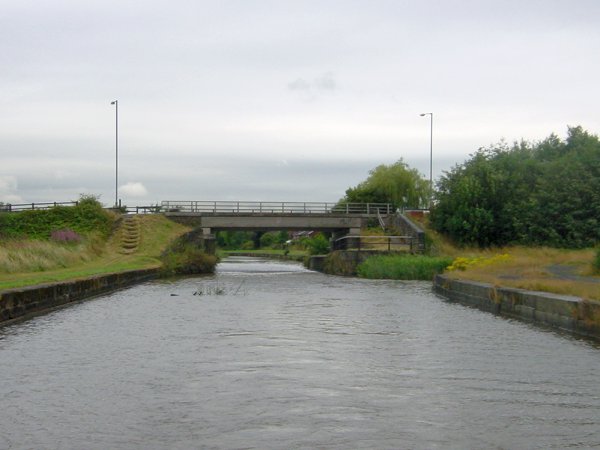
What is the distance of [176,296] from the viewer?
2770 cm

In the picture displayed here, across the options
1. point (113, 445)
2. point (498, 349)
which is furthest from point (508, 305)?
point (113, 445)

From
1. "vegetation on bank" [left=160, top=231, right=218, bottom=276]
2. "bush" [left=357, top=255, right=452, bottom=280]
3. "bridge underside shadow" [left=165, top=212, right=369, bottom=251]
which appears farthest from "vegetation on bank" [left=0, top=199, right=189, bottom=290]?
"bush" [left=357, top=255, right=452, bottom=280]

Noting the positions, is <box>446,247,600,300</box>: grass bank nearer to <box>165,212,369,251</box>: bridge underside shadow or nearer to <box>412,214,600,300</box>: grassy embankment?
<box>412,214,600,300</box>: grassy embankment

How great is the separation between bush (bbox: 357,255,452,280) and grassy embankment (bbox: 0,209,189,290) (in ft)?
39.7

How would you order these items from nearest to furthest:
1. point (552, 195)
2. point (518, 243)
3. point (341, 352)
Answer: point (341, 352) < point (552, 195) < point (518, 243)

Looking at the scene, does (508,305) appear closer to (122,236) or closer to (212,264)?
(212,264)

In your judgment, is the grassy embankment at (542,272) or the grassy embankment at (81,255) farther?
the grassy embankment at (81,255)

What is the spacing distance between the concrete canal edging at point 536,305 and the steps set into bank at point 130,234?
28666 mm

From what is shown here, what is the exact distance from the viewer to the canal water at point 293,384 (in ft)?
27.9

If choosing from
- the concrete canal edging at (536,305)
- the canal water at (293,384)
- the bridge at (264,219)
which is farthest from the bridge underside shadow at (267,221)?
the canal water at (293,384)

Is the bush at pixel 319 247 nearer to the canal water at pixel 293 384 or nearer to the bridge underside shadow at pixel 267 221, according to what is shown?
the bridge underside shadow at pixel 267 221

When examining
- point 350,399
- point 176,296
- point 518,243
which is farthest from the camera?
point 518,243

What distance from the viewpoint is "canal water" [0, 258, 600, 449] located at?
334 inches

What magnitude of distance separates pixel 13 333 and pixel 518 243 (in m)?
43.3
